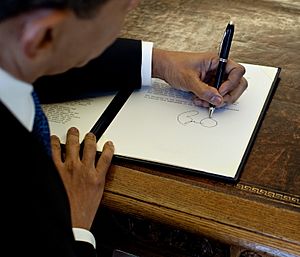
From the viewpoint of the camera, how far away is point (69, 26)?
64 cm

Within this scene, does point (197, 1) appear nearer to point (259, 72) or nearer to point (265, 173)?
point (259, 72)

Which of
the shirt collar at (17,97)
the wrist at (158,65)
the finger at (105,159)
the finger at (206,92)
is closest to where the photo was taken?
the shirt collar at (17,97)

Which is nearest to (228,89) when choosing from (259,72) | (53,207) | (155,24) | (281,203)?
(259,72)

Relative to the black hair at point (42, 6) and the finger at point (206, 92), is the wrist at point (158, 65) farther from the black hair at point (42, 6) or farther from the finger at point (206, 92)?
the black hair at point (42, 6)

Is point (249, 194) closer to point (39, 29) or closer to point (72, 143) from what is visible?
point (72, 143)

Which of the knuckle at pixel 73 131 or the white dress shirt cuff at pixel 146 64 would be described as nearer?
the knuckle at pixel 73 131

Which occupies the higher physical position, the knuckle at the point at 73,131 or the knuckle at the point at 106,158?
the knuckle at the point at 73,131

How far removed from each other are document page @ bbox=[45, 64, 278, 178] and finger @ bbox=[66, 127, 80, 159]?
26 millimetres

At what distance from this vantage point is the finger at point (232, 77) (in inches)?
45.9

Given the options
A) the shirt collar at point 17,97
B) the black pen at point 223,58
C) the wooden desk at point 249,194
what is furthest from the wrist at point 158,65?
the shirt collar at point 17,97

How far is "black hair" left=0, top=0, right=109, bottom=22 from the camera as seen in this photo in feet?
1.98

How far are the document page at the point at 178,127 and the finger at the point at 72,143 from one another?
26mm

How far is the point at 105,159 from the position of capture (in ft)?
3.33

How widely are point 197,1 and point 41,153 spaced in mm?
1039
